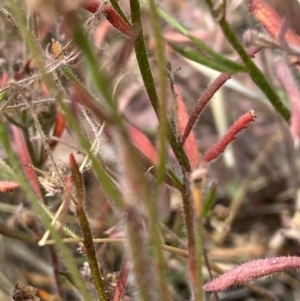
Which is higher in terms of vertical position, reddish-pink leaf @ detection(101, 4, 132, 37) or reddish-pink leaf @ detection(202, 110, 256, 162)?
reddish-pink leaf @ detection(101, 4, 132, 37)

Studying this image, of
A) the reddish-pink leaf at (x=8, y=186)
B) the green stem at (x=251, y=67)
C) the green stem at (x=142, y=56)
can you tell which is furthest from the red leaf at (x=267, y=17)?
the reddish-pink leaf at (x=8, y=186)

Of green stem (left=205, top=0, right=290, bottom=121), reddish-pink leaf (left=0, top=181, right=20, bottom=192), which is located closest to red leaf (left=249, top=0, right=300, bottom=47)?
green stem (left=205, top=0, right=290, bottom=121)

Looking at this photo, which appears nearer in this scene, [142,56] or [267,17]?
[142,56]

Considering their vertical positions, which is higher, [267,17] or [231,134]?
[267,17]

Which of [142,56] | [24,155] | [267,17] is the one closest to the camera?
[142,56]

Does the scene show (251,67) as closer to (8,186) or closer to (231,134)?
(231,134)

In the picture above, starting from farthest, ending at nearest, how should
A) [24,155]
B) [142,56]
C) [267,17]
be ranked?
1. [24,155]
2. [267,17]
3. [142,56]

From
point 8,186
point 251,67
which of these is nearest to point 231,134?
point 251,67

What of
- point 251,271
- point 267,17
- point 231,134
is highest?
point 267,17

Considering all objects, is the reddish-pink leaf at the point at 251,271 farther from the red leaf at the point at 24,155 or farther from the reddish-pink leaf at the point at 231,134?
the red leaf at the point at 24,155

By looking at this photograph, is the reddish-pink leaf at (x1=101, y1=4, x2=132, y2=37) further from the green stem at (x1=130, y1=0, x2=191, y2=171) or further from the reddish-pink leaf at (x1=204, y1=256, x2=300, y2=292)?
the reddish-pink leaf at (x1=204, y1=256, x2=300, y2=292)

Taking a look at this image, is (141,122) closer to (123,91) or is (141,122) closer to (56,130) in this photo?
(123,91)

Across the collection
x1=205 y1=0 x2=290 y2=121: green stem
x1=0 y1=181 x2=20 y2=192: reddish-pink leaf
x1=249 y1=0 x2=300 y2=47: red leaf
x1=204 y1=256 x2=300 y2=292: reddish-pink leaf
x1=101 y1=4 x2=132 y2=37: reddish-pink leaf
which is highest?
x1=249 y1=0 x2=300 y2=47: red leaf

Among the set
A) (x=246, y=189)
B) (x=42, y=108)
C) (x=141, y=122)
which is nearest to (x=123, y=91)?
(x=141, y=122)
